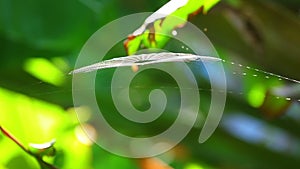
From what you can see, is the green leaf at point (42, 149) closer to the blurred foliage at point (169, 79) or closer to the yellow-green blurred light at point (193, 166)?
the blurred foliage at point (169, 79)

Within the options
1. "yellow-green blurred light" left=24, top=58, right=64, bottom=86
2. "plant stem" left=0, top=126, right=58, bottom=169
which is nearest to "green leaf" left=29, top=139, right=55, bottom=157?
"plant stem" left=0, top=126, right=58, bottom=169

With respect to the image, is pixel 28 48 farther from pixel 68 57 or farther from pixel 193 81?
pixel 193 81

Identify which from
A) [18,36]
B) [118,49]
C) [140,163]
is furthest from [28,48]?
[140,163]

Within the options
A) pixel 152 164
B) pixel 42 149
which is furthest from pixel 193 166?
pixel 42 149

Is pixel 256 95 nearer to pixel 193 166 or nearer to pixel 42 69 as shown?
pixel 193 166

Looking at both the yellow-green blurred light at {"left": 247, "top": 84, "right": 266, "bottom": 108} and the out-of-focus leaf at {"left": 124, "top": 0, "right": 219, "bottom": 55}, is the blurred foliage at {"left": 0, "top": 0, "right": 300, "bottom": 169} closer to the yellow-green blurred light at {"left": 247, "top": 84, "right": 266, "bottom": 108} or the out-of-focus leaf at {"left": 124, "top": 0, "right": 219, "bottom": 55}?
the yellow-green blurred light at {"left": 247, "top": 84, "right": 266, "bottom": 108}

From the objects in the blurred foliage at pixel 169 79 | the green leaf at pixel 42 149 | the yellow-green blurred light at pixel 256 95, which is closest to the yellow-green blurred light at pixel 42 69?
the blurred foliage at pixel 169 79
